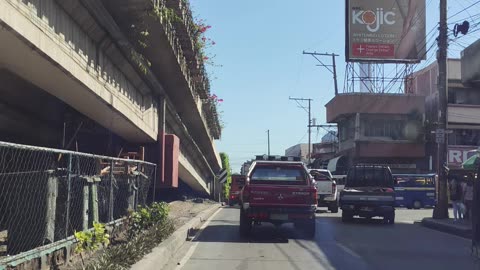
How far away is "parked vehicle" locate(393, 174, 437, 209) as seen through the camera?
3656cm

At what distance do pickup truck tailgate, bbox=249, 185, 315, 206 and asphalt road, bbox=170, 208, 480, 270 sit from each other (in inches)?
38.0

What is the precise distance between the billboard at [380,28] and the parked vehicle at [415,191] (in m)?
9.79

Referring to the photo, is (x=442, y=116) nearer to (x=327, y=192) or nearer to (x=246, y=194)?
(x=327, y=192)

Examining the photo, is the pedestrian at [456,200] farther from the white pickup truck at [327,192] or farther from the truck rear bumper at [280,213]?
the truck rear bumper at [280,213]

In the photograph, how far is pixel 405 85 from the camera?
45.7 meters

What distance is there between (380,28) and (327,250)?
3225cm

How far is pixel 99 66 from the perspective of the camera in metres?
11.8

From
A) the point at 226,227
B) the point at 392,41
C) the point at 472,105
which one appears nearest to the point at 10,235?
the point at 226,227

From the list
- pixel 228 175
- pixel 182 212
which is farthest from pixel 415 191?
pixel 182 212

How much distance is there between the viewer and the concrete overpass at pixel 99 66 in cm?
877

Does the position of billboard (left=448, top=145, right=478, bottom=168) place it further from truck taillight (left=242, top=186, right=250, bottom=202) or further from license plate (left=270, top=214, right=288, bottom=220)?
truck taillight (left=242, top=186, right=250, bottom=202)

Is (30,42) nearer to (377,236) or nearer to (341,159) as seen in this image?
(377,236)

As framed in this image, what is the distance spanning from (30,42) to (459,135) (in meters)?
40.5

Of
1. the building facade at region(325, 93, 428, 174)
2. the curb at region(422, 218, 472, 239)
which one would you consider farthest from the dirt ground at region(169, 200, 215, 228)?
the building facade at region(325, 93, 428, 174)
